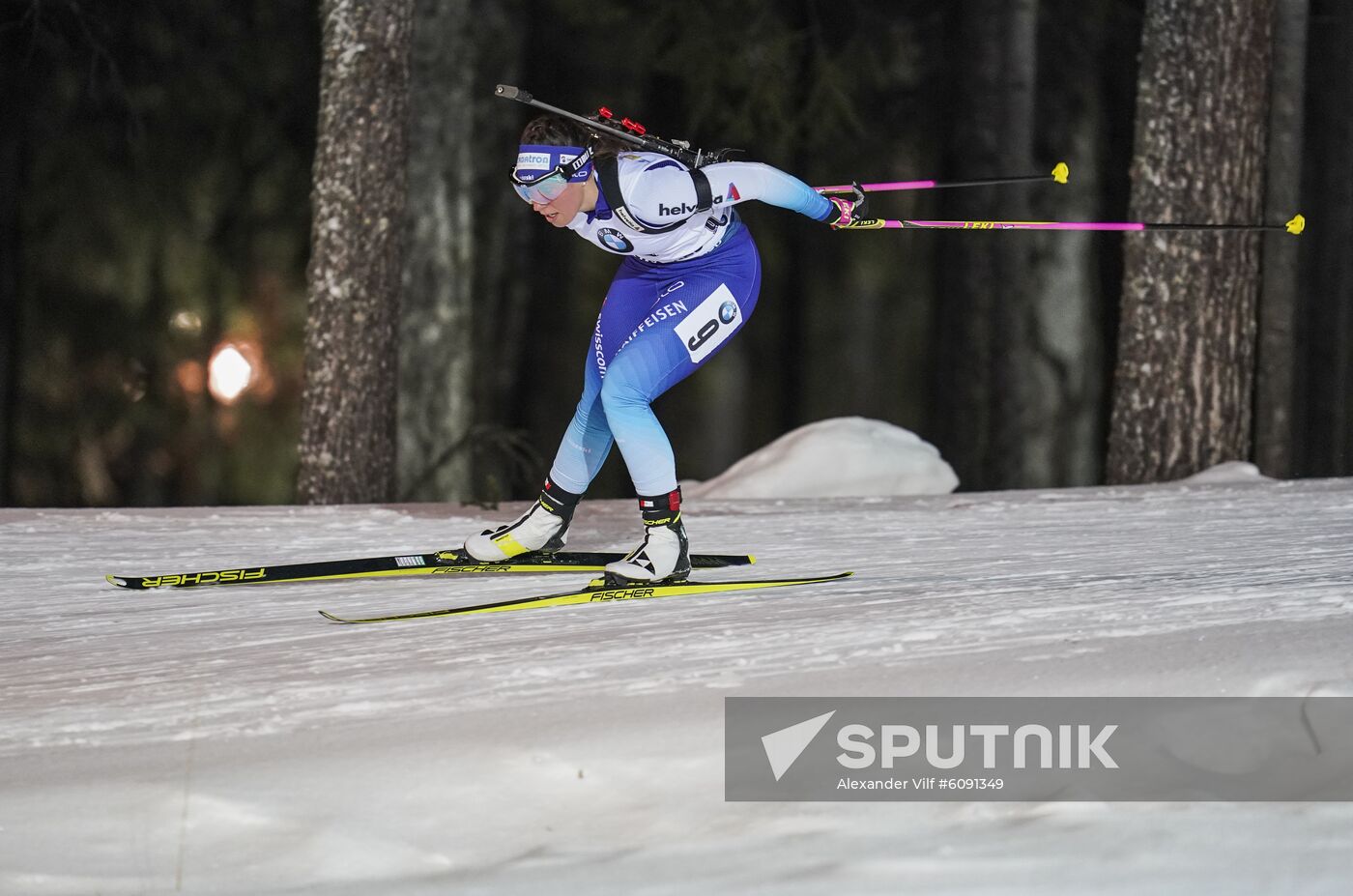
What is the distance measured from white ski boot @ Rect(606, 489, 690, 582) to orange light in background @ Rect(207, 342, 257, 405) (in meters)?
6.06

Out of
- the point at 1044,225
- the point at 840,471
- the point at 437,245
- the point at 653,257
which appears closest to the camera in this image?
the point at 653,257

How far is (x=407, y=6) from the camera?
645 centimetres

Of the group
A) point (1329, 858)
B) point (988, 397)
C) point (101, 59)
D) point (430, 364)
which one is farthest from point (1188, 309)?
point (101, 59)

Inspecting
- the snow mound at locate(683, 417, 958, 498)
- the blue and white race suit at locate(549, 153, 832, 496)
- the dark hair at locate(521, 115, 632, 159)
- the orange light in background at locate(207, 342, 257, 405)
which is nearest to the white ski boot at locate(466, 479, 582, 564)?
the blue and white race suit at locate(549, 153, 832, 496)

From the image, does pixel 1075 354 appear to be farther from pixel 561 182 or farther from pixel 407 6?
pixel 561 182

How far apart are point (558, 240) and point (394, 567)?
5395 millimetres

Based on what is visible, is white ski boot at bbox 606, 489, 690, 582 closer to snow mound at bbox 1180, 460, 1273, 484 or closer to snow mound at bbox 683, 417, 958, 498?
snow mound at bbox 683, 417, 958, 498

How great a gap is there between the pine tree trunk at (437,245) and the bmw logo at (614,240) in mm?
4821

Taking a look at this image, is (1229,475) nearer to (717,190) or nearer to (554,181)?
(717,190)

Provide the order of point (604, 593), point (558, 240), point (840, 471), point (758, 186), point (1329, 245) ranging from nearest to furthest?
point (604, 593)
point (758, 186)
point (840, 471)
point (558, 240)
point (1329, 245)

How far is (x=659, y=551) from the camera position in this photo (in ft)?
12.9

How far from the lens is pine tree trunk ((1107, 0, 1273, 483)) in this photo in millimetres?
6578

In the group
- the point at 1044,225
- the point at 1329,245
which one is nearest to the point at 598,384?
the point at 1044,225

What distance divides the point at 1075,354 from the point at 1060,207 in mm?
966
